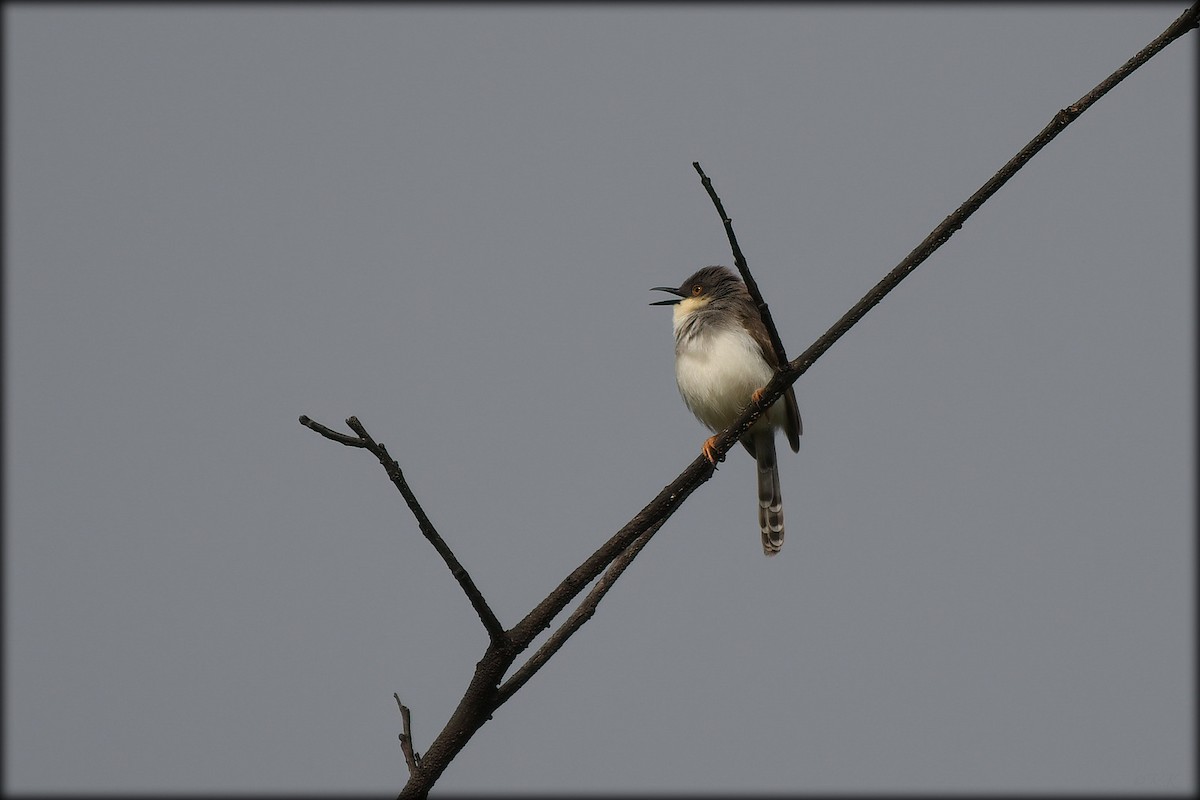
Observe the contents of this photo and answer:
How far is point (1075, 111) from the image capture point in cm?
278

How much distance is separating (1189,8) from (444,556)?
91.7 inches

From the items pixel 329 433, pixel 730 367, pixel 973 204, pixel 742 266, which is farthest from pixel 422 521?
pixel 730 367

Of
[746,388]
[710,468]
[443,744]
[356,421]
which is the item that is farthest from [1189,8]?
[746,388]

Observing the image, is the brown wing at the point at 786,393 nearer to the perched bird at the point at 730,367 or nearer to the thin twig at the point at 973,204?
the perched bird at the point at 730,367

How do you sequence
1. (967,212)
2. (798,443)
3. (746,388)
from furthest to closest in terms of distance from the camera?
1. (798,443)
2. (746,388)
3. (967,212)

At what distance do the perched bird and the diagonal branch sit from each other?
3.86 metres

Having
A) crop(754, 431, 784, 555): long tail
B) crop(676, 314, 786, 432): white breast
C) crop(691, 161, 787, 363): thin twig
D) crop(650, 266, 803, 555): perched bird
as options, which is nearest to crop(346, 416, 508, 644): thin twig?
crop(691, 161, 787, 363): thin twig

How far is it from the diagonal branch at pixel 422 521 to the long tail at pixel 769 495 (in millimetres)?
4947

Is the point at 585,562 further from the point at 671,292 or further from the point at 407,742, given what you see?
the point at 671,292

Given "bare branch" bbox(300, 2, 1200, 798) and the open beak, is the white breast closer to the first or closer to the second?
the open beak

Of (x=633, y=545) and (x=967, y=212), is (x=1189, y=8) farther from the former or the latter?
(x=633, y=545)

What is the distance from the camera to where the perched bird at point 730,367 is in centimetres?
704

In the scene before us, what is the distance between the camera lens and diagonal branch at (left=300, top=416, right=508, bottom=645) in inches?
111

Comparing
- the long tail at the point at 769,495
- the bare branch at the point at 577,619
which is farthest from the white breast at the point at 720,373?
the bare branch at the point at 577,619
